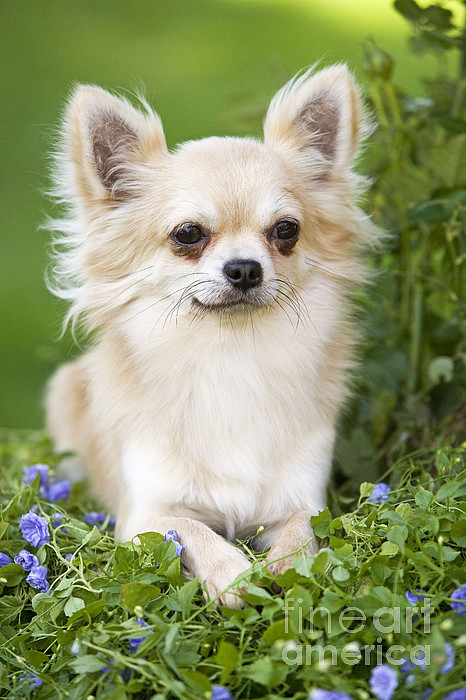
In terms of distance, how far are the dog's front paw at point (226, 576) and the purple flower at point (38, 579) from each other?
17.7 inches

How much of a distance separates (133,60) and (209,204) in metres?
6.07

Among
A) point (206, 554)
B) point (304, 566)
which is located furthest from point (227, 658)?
point (206, 554)

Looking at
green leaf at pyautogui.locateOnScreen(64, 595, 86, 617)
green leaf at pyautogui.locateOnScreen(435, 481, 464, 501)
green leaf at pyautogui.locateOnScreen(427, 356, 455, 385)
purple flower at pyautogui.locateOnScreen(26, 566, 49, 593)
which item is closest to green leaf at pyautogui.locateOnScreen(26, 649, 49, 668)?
green leaf at pyautogui.locateOnScreen(64, 595, 86, 617)

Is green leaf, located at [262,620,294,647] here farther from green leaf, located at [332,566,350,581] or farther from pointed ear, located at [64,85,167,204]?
pointed ear, located at [64,85,167,204]

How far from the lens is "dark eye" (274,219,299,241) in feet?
8.11

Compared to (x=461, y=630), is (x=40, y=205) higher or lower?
higher

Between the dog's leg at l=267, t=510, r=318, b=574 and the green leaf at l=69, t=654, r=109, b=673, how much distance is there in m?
0.49

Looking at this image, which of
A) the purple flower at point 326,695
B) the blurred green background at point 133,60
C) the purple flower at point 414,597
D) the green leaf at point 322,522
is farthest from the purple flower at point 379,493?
the blurred green background at point 133,60

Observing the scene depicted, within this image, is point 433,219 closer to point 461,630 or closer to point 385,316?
→ point 385,316

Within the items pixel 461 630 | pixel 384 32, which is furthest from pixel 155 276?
pixel 384 32

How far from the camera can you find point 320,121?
9.02 feet

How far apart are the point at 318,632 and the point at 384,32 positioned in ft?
Answer: 24.6

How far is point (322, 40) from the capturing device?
7.92 m

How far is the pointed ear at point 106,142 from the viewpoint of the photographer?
2.47 meters
